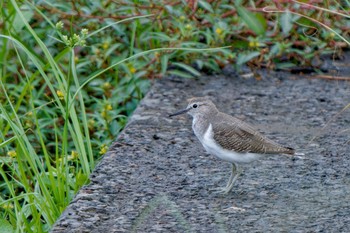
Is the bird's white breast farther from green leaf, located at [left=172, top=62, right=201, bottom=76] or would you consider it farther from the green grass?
green leaf, located at [left=172, top=62, right=201, bottom=76]

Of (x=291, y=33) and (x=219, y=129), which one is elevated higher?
(x=219, y=129)

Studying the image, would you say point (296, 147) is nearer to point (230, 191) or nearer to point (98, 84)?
point (230, 191)

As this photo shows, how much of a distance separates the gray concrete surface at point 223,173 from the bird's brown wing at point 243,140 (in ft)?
0.67

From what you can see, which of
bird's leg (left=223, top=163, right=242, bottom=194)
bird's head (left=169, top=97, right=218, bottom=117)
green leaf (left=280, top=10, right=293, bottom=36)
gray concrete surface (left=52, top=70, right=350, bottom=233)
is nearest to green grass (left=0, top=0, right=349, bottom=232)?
green leaf (left=280, top=10, right=293, bottom=36)

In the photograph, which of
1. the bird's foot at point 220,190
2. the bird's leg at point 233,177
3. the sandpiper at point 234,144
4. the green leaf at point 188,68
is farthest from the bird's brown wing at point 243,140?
the green leaf at point 188,68

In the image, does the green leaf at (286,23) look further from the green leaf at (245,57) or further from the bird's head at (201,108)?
the bird's head at (201,108)

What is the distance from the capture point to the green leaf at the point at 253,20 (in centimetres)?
641

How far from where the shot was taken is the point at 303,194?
477 cm

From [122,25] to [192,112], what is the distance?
7.04 feet

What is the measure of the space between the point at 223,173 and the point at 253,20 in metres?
1.63

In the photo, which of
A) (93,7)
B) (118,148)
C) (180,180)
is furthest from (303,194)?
(93,7)


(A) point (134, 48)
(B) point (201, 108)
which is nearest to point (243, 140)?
(B) point (201, 108)

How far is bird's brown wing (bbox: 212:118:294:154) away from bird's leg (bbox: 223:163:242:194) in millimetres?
116

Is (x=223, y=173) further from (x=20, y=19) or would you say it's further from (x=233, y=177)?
(x=20, y=19)
